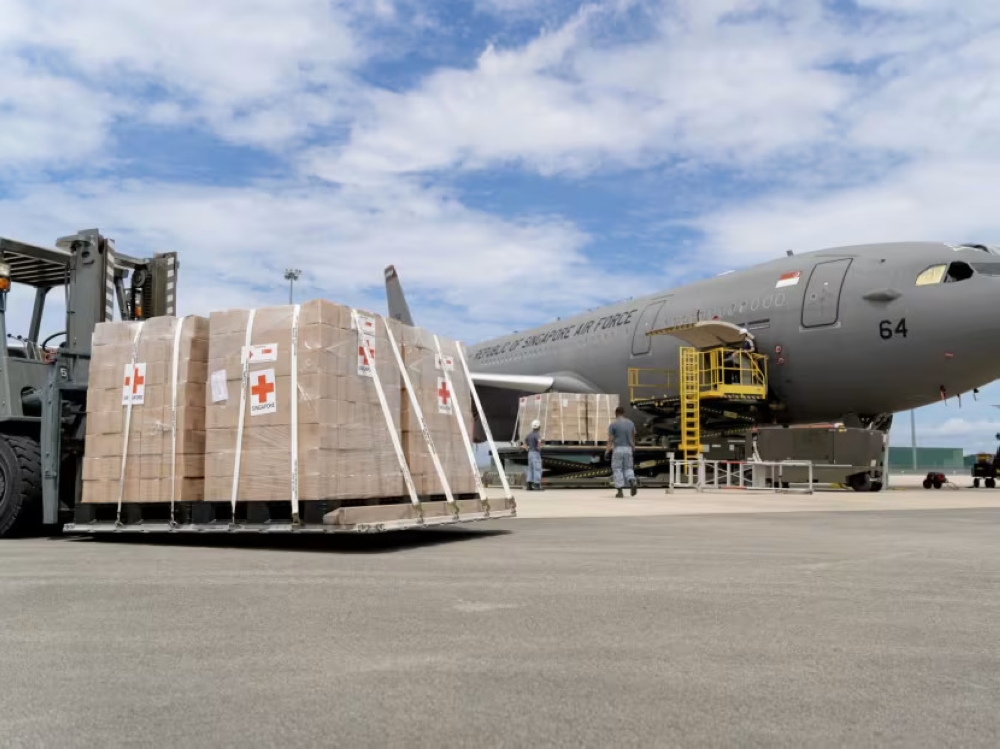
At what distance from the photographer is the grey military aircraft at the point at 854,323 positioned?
16.9 metres

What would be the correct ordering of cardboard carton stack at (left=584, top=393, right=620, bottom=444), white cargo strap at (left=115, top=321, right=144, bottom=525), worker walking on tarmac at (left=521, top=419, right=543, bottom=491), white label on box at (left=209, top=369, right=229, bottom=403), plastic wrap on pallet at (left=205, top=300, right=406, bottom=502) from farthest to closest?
cardboard carton stack at (left=584, top=393, right=620, bottom=444) → worker walking on tarmac at (left=521, top=419, right=543, bottom=491) → white cargo strap at (left=115, top=321, right=144, bottom=525) → white label on box at (left=209, top=369, right=229, bottom=403) → plastic wrap on pallet at (left=205, top=300, right=406, bottom=502)

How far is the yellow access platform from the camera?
65.3 feet

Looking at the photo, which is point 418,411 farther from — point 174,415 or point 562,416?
point 562,416

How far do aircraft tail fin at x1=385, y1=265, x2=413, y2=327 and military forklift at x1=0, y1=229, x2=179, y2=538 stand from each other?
2525 centimetres

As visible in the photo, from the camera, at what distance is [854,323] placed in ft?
59.4

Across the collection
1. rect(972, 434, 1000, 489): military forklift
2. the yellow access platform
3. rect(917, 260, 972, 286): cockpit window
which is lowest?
rect(972, 434, 1000, 489): military forklift

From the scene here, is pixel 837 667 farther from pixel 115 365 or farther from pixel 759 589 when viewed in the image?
pixel 115 365

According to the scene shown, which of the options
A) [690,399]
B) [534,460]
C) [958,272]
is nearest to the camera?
[958,272]

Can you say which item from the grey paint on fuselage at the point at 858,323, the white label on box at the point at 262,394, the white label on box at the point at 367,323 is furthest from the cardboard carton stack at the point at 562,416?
the white label on box at the point at 262,394

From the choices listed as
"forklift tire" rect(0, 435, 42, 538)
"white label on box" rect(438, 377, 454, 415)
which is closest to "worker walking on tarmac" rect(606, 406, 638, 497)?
"white label on box" rect(438, 377, 454, 415)

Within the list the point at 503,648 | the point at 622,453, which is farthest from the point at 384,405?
the point at 622,453

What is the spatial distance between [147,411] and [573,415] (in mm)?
16064

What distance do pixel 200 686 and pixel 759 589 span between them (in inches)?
128

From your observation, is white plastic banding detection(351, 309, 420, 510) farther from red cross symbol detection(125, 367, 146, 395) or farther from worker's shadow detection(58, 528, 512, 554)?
red cross symbol detection(125, 367, 146, 395)
